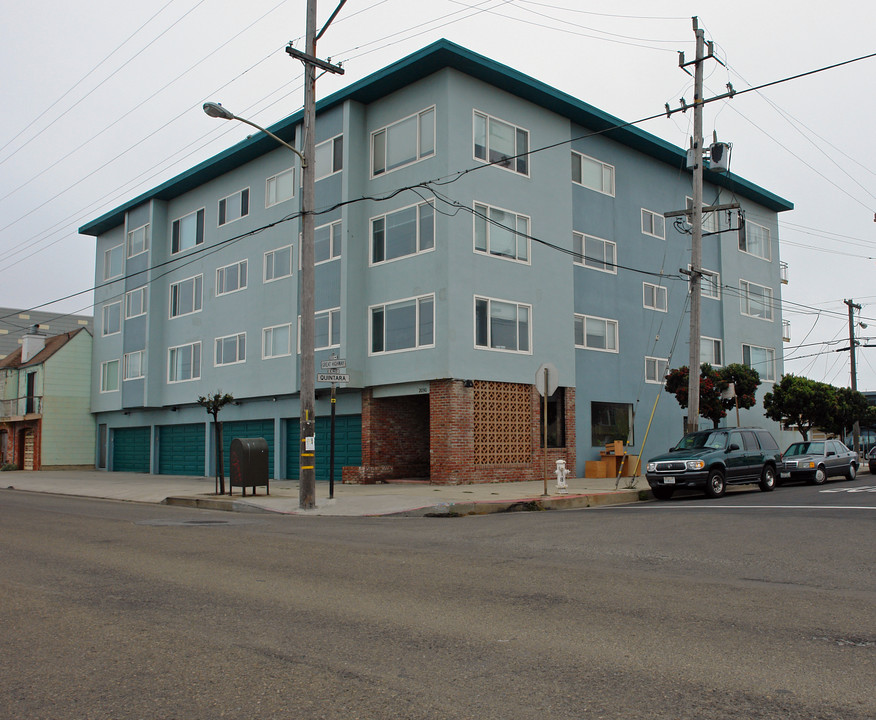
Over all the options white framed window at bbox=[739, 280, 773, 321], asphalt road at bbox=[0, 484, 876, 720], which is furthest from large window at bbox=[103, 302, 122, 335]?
asphalt road at bbox=[0, 484, 876, 720]

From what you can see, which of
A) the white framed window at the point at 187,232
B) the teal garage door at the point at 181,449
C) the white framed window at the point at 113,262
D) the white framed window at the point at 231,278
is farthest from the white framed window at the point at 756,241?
the white framed window at the point at 113,262

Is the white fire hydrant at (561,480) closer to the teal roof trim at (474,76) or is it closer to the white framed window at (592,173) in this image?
the teal roof trim at (474,76)

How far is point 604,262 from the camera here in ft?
95.0

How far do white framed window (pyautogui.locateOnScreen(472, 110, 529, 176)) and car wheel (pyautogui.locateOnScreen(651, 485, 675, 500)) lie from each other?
10.7 metres

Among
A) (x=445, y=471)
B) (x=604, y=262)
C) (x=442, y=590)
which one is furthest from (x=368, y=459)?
(x=442, y=590)

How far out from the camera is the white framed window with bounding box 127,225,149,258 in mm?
37438

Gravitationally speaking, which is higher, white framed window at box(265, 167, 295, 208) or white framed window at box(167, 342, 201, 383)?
white framed window at box(265, 167, 295, 208)

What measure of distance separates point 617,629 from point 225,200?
30.4m

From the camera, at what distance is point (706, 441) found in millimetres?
20000

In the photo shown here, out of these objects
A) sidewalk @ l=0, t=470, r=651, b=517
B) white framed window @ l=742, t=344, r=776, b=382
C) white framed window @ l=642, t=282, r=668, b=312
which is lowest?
sidewalk @ l=0, t=470, r=651, b=517

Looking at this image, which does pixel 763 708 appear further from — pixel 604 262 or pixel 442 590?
pixel 604 262

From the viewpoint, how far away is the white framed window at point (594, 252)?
91.8 feet

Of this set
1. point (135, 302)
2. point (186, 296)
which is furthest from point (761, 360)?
point (135, 302)

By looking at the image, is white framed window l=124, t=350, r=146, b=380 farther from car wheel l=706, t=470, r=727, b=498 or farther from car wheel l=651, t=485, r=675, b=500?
car wheel l=706, t=470, r=727, b=498
